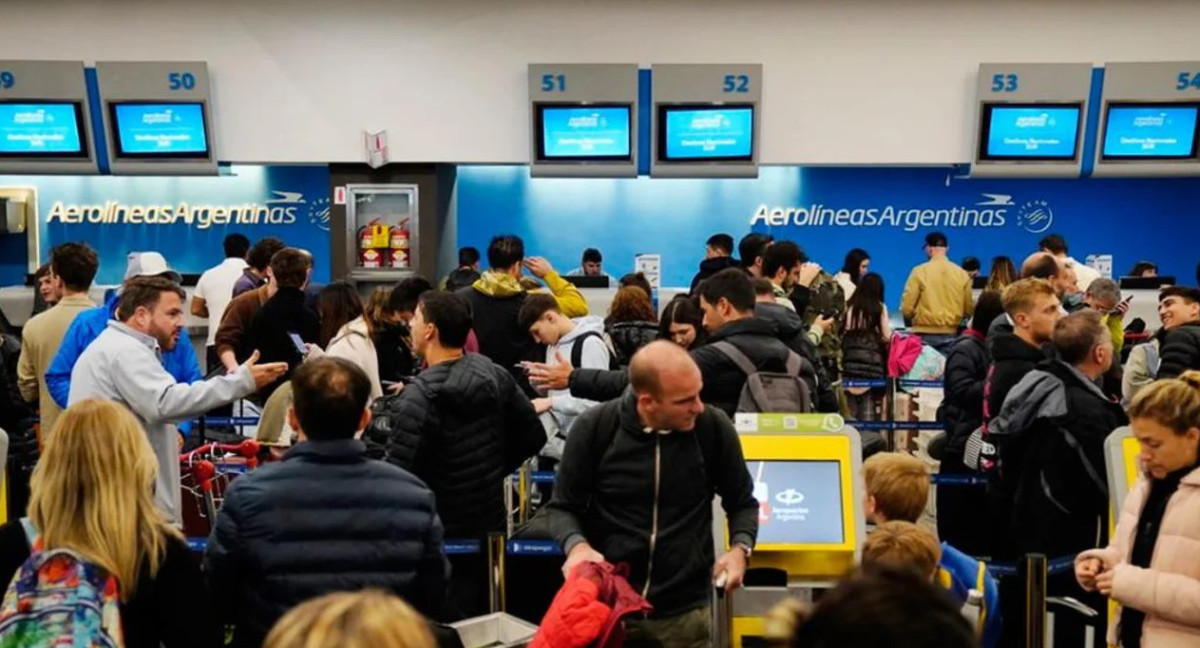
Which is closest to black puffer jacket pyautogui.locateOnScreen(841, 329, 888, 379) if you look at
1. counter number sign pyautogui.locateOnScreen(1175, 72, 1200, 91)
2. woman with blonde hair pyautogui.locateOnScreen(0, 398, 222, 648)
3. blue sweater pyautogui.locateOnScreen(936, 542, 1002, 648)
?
counter number sign pyautogui.locateOnScreen(1175, 72, 1200, 91)

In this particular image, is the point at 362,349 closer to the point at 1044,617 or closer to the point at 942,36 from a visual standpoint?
the point at 1044,617

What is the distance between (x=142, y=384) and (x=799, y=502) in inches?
99.7

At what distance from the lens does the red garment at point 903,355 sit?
8.69m

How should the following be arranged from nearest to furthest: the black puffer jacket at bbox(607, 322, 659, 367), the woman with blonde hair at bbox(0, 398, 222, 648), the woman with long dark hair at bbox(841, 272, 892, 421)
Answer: the woman with blonde hair at bbox(0, 398, 222, 648)
the black puffer jacket at bbox(607, 322, 659, 367)
the woman with long dark hair at bbox(841, 272, 892, 421)

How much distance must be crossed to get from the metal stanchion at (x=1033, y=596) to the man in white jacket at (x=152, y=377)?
9.66ft

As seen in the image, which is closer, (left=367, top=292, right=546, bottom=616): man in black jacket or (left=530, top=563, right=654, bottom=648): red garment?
(left=530, top=563, right=654, bottom=648): red garment

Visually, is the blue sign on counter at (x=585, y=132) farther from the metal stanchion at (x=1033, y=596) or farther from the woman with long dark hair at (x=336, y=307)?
the metal stanchion at (x=1033, y=596)

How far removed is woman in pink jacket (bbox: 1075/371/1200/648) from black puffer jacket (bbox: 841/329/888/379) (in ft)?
16.3

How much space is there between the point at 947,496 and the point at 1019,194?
7.62m

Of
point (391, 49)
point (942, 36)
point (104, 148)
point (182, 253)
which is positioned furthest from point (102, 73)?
point (942, 36)

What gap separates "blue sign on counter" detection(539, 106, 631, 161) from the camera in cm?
1033

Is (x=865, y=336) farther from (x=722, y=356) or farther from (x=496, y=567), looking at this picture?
(x=496, y=567)

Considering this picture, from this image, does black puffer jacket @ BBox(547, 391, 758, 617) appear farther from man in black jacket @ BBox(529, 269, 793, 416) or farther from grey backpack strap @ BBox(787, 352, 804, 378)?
grey backpack strap @ BBox(787, 352, 804, 378)

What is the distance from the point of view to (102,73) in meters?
10.3
